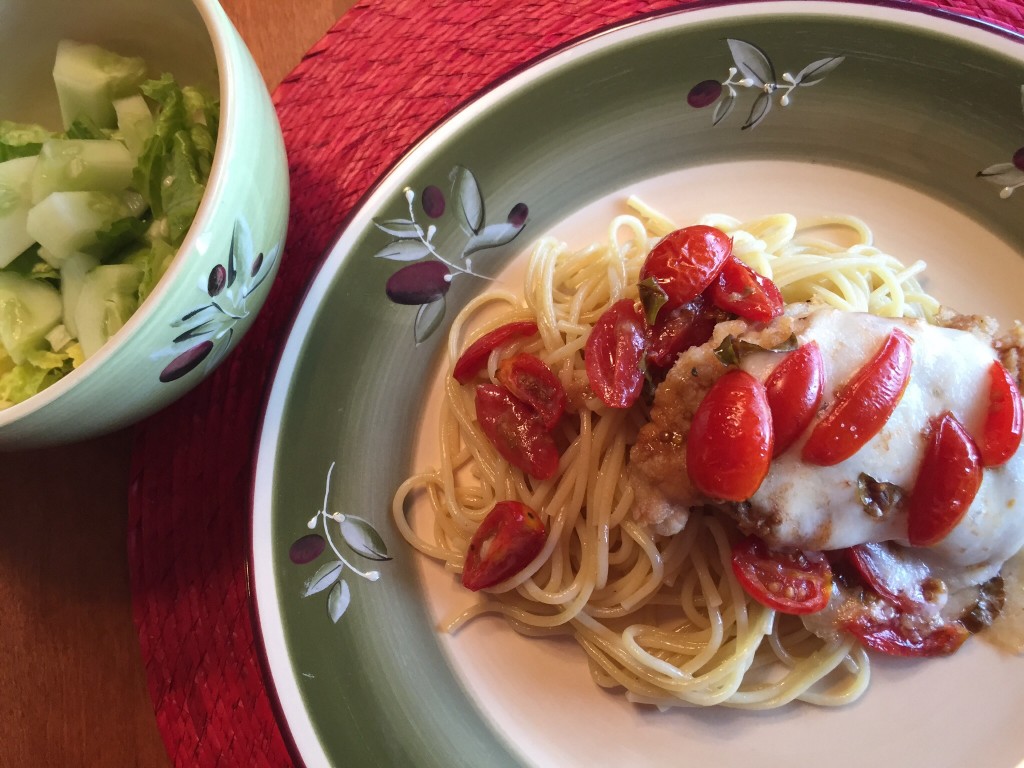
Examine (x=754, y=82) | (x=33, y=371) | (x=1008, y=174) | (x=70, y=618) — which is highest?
(x=754, y=82)

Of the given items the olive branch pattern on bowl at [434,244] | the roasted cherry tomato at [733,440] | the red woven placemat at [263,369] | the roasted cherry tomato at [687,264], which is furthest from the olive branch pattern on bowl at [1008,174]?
the olive branch pattern on bowl at [434,244]

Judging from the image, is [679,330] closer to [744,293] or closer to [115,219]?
[744,293]

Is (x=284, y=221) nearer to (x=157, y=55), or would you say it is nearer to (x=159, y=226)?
(x=159, y=226)

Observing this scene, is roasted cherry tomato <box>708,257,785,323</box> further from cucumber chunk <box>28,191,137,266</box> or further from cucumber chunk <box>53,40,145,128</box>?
cucumber chunk <box>53,40,145,128</box>

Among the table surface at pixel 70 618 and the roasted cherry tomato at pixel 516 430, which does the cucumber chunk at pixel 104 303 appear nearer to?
the table surface at pixel 70 618

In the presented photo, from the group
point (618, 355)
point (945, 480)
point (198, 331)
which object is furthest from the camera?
point (618, 355)

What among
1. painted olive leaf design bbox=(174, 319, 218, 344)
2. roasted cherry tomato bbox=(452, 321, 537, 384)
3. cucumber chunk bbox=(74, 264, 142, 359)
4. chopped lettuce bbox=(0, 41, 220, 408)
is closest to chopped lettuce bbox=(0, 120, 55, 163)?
chopped lettuce bbox=(0, 41, 220, 408)

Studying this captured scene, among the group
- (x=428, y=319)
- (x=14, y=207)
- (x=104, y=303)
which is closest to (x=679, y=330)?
(x=428, y=319)

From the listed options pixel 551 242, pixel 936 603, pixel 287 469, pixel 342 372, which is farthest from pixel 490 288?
pixel 936 603
